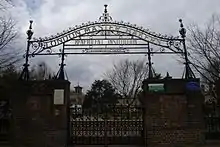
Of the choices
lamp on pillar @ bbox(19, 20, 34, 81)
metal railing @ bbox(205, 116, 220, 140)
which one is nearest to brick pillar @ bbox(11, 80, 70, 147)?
lamp on pillar @ bbox(19, 20, 34, 81)

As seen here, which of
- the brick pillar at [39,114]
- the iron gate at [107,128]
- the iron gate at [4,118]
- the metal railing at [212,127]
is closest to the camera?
the brick pillar at [39,114]

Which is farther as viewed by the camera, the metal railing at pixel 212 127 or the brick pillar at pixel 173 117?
the metal railing at pixel 212 127

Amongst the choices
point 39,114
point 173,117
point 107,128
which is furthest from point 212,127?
point 39,114

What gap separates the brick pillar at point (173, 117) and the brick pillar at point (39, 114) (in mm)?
3182

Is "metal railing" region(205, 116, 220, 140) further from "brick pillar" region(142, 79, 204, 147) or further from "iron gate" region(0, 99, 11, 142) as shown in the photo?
"iron gate" region(0, 99, 11, 142)

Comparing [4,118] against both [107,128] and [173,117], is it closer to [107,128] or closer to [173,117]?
[107,128]

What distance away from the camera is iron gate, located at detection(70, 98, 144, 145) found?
44.2 ft

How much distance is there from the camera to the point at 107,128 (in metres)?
13.4

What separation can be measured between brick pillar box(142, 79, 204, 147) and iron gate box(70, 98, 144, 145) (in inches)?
28.7

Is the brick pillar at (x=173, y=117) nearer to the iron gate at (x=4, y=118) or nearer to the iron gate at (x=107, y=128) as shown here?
the iron gate at (x=107, y=128)

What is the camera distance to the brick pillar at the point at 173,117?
41.9ft

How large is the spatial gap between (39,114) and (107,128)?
2.63 metres

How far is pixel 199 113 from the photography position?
12.8 metres

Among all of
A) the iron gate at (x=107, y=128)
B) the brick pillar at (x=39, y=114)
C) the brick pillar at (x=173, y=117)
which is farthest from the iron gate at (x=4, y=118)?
the brick pillar at (x=173, y=117)
